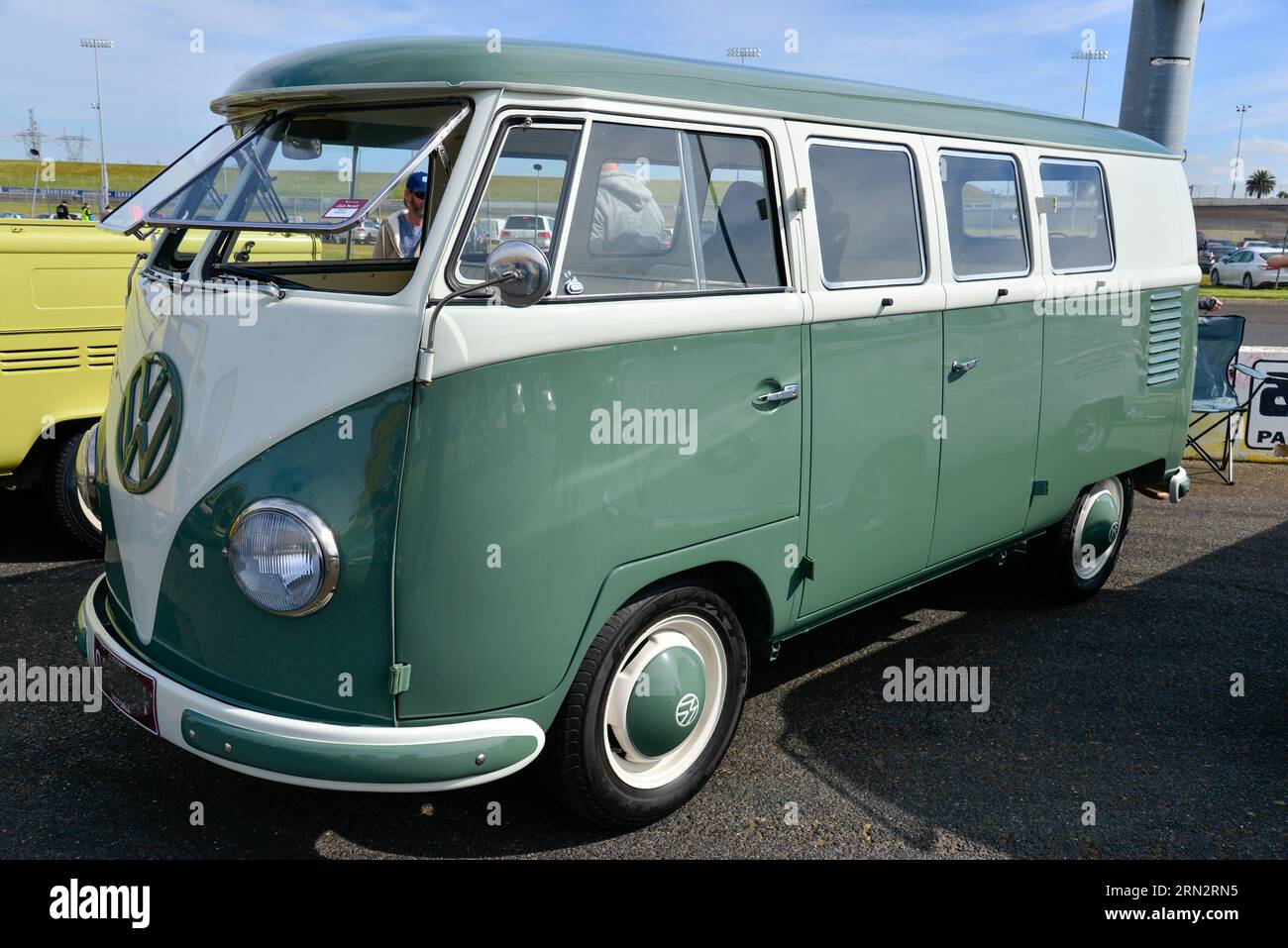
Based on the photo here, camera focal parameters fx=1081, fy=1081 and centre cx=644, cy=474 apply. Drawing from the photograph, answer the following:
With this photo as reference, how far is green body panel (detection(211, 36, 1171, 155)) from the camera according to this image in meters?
2.82

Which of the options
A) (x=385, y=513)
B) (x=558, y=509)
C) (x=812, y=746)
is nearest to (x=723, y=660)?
(x=812, y=746)

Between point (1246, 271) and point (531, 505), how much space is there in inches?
1370

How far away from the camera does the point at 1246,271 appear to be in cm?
3191

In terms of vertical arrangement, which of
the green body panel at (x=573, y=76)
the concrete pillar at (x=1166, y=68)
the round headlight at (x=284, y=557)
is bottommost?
the round headlight at (x=284, y=557)

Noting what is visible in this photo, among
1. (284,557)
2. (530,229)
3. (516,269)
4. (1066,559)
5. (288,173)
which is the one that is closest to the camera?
(516,269)

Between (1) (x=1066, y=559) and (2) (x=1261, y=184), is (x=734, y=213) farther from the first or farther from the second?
(2) (x=1261, y=184)

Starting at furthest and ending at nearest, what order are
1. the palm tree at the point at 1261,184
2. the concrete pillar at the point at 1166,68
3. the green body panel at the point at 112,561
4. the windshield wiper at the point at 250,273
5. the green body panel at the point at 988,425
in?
1. the palm tree at the point at 1261,184
2. the concrete pillar at the point at 1166,68
3. the green body panel at the point at 988,425
4. the green body panel at the point at 112,561
5. the windshield wiper at the point at 250,273

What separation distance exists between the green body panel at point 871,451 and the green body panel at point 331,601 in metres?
1.50

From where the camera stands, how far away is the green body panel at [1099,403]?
15.3 ft

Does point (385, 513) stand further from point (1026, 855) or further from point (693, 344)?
point (1026, 855)

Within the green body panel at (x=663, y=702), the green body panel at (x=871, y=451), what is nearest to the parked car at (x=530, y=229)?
the green body panel at (x=871, y=451)

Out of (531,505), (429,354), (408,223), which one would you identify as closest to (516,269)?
(429,354)

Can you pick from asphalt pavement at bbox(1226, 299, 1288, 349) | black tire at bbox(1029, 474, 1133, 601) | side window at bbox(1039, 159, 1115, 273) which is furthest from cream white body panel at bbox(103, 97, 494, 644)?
asphalt pavement at bbox(1226, 299, 1288, 349)

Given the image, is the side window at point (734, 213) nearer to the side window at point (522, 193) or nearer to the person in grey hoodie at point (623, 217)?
the person in grey hoodie at point (623, 217)
